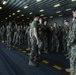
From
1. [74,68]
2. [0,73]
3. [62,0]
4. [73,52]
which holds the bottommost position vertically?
[0,73]

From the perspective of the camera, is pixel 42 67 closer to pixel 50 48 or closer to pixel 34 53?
pixel 34 53

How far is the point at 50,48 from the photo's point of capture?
36.9 ft

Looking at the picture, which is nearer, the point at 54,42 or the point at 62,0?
the point at 54,42

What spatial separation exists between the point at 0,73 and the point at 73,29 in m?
3.10

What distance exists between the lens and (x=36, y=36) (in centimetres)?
641

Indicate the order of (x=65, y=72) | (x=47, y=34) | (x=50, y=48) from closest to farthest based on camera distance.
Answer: (x=65, y=72), (x=47, y=34), (x=50, y=48)

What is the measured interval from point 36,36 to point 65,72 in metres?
1.54

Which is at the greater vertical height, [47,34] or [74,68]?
[47,34]

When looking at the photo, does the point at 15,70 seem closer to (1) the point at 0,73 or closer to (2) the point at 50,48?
(1) the point at 0,73

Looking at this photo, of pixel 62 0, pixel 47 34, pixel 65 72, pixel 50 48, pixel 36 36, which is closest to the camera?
pixel 65 72

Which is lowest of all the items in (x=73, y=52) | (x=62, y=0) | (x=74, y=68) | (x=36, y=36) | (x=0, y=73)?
(x=0, y=73)

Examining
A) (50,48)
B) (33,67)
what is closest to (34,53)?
(33,67)

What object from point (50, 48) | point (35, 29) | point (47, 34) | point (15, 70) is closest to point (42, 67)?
point (15, 70)

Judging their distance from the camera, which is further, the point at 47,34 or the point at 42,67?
the point at 47,34
